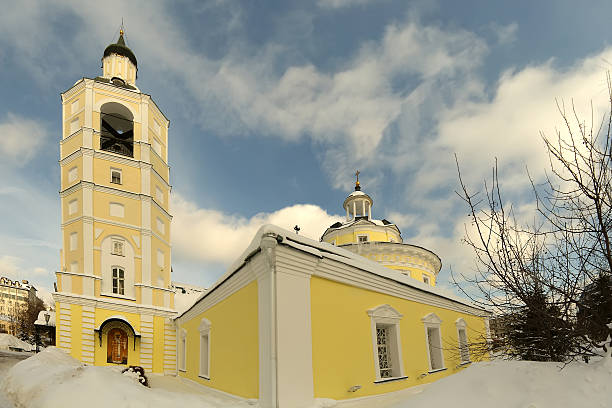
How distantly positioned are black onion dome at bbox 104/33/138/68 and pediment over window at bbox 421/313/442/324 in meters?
26.1

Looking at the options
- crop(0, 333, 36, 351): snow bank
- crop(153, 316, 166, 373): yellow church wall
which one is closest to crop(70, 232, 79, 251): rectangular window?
crop(153, 316, 166, 373): yellow church wall

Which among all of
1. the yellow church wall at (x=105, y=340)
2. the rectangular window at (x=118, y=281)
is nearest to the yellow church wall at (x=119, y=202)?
Answer: the rectangular window at (x=118, y=281)

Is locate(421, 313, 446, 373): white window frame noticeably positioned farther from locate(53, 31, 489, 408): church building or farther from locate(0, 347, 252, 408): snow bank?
locate(0, 347, 252, 408): snow bank

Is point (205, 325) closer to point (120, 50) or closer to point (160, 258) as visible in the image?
point (160, 258)

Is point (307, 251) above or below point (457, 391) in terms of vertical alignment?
above

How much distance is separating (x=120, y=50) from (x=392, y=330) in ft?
86.8

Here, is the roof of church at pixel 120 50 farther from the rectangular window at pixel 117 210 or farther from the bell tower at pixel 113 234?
the rectangular window at pixel 117 210

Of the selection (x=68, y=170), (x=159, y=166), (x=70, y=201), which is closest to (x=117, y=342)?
(x=70, y=201)

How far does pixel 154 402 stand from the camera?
6738mm

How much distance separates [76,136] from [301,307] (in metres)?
19.8

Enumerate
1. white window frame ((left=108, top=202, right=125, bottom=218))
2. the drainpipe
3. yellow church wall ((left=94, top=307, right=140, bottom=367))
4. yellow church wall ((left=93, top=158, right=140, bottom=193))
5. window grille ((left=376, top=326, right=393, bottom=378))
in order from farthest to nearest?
1. yellow church wall ((left=93, top=158, right=140, bottom=193))
2. white window frame ((left=108, top=202, right=125, bottom=218))
3. yellow church wall ((left=94, top=307, right=140, bottom=367))
4. window grille ((left=376, top=326, right=393, bottom=378))
5. the drainpipe

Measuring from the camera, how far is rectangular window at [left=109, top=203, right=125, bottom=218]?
20734mm

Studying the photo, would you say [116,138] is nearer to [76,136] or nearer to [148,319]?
[76,136]

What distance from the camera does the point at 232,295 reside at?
9477 millimetres
